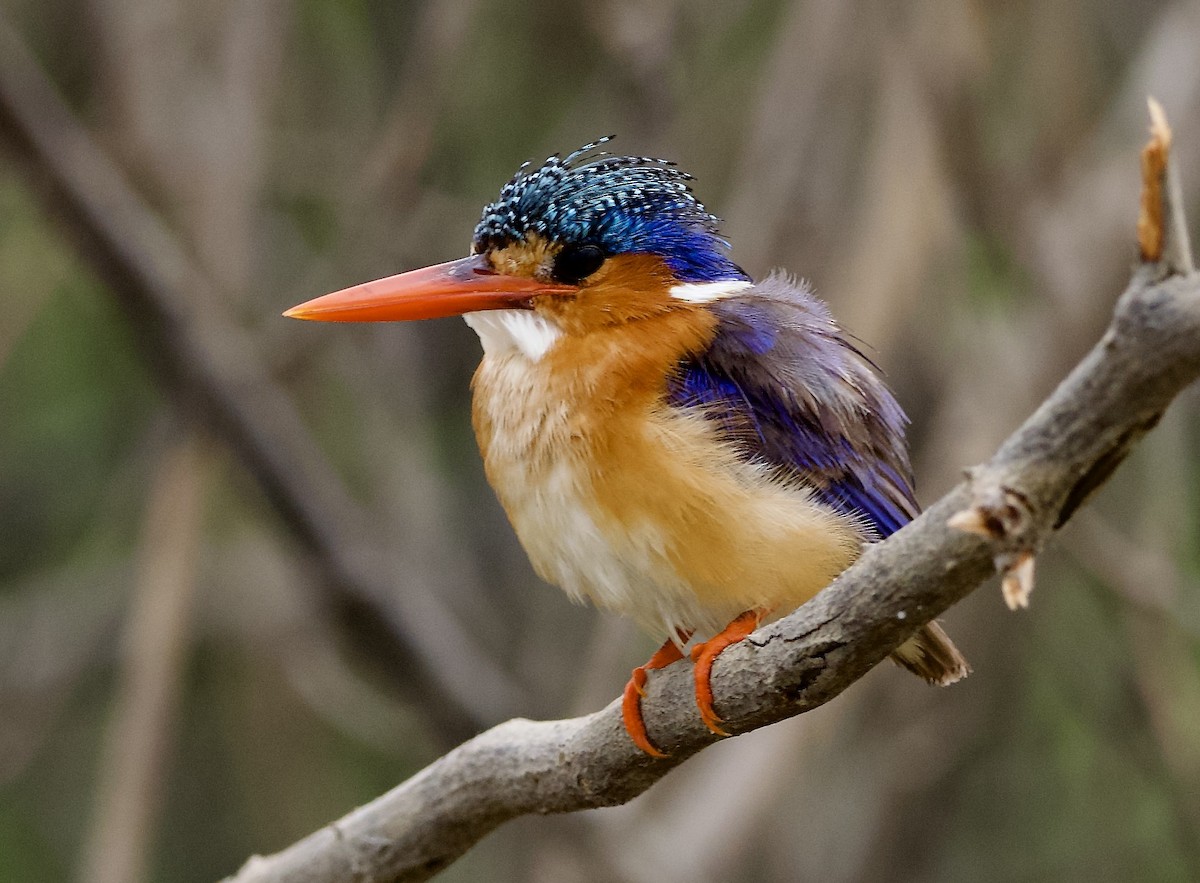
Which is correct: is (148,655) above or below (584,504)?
above

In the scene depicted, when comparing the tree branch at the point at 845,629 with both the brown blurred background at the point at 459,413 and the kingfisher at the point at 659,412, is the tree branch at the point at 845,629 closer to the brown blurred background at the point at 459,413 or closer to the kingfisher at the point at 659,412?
the kingfisher at the point at 659,412

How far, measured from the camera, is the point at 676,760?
1782 millimetres

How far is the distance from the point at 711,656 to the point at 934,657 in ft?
1.40

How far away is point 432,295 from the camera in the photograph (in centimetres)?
211

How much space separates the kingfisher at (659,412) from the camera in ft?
6.22

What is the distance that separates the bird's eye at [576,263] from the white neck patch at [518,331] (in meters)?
0.07

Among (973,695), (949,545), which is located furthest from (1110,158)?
(949,545)

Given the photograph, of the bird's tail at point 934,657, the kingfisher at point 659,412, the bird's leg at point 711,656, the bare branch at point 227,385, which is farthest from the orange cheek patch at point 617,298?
the bare branch at point 227,385

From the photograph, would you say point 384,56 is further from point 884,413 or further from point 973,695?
point 884,413

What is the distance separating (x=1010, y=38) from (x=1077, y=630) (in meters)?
1.81

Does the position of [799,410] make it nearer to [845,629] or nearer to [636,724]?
[636,724]

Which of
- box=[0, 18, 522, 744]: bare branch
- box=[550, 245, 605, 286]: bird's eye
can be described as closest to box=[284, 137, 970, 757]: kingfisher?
box=[550, 245, 605, 286]: bird's eye

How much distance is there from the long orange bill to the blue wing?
0.27 meters

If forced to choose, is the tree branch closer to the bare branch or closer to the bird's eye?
the bird's eye
